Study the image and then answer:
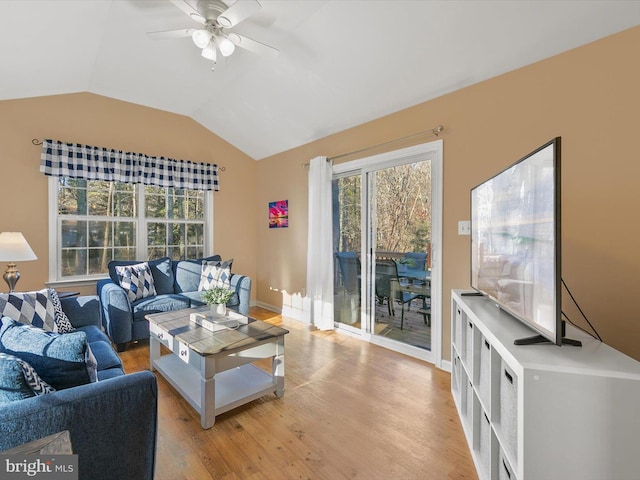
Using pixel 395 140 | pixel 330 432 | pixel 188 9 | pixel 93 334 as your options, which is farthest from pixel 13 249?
pixel 395 140

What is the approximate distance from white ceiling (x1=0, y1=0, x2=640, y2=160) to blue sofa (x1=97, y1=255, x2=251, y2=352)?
210 cm

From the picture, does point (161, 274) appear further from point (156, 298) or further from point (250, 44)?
point (250, 44)

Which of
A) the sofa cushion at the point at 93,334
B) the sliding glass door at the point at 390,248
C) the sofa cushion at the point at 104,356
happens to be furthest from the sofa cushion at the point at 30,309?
the sliding glass door at the point at 390,248

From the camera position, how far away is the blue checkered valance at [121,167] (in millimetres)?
3473

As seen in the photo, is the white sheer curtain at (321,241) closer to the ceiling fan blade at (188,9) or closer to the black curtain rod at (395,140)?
the black curtain rod at (395,140)

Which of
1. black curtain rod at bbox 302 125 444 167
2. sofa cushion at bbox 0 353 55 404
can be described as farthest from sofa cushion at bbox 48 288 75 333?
black curtain rod at bbox 302 125 444 167

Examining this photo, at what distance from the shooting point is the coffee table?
76.3 inches

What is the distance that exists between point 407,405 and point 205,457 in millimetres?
1360

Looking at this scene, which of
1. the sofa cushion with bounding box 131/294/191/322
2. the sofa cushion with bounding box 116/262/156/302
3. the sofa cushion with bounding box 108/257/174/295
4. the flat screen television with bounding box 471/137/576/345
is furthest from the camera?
the sofa cushion with bounding box 108/257/174/295

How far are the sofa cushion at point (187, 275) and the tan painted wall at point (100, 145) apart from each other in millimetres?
711

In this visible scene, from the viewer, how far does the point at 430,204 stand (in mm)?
2971

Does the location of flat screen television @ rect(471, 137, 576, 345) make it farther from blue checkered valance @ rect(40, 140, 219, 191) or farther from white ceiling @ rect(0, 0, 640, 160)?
blue checkered valance @ rect(40, 140, 219, 191)

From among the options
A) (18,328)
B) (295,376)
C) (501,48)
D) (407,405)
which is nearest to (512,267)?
(407,405)

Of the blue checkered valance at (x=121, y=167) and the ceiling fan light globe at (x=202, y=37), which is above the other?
the ceiling fan light globe at (x=202, y=37)
